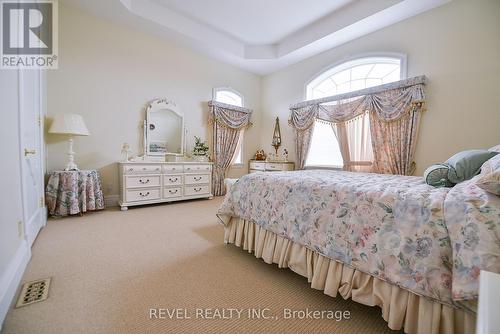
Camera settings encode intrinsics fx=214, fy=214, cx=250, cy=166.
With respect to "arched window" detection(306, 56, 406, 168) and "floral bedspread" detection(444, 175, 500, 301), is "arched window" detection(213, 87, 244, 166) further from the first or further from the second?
"floral bedspread" detection(444, 175, 500, 301)

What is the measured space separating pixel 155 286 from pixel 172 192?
2.41 meters

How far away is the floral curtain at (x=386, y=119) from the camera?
116 inches

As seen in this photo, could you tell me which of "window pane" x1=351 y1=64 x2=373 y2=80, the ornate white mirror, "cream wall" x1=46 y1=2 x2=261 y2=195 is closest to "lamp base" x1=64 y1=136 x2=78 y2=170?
"cream wall" x1=46 y1=2 x2=261 y2=195

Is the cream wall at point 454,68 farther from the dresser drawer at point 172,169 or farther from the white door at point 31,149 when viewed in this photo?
the white door at point 31,149

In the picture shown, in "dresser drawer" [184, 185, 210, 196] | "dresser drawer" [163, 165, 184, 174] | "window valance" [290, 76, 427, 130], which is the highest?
"window valance" [290, 76, 427, 130]

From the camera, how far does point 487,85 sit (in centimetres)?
249

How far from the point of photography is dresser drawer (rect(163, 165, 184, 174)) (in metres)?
3.59

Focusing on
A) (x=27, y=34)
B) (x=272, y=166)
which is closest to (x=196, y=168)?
(x=272, y=166)

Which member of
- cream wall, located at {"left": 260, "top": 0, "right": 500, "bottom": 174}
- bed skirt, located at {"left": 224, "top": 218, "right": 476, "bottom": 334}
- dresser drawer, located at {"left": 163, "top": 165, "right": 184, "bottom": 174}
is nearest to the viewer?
bed skirt, located at {"left": 224, "top": 218, "right": 476, "bottom": 334}

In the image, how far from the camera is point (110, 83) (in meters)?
3.44

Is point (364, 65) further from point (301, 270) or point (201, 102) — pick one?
point (301, 270)

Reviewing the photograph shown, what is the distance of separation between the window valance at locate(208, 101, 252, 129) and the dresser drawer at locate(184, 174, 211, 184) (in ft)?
3.93

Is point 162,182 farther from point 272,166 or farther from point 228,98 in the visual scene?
point 228,98

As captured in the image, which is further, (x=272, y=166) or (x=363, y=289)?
(x=272, y=166)
